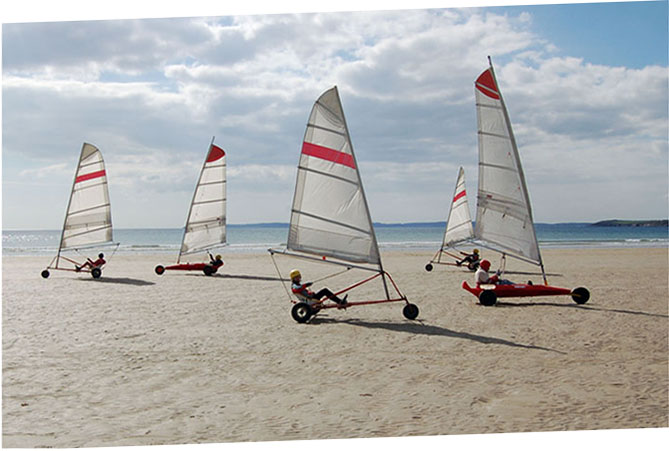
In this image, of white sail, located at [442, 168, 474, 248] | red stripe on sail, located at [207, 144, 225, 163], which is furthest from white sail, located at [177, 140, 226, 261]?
white sail, located at [442, 168, 474, 248]

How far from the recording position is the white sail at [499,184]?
33.8ft

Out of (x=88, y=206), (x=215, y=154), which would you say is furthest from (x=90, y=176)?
(x=215, y=154)

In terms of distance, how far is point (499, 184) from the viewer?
10.7 metres

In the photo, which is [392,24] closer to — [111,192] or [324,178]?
[324,178]

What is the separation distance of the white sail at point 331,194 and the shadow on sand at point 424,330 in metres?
0.99

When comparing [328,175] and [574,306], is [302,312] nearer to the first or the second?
[328,175]

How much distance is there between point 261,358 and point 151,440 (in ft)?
7.56

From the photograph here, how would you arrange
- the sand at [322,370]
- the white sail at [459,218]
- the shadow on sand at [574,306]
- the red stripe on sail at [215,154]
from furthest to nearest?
the white sail at [459,218], the red stripe on sail at [215,154], the shadow on sand at [574,306], the sand at [322,370]

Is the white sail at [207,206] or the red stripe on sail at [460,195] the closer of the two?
the white sail at [207,206]

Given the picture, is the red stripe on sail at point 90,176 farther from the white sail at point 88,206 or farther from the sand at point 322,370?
the sand at point 322,370

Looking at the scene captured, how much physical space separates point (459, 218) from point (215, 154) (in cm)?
943

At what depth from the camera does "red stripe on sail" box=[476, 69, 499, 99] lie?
34.3 feet

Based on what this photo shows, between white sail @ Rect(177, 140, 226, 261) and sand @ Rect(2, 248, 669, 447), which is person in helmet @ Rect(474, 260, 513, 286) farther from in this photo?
A: white sail @ Rect(177, 140, 226, 261)

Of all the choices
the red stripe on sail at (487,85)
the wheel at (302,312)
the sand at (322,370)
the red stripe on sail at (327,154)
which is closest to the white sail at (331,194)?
the red stripe on sail at (327,154)
